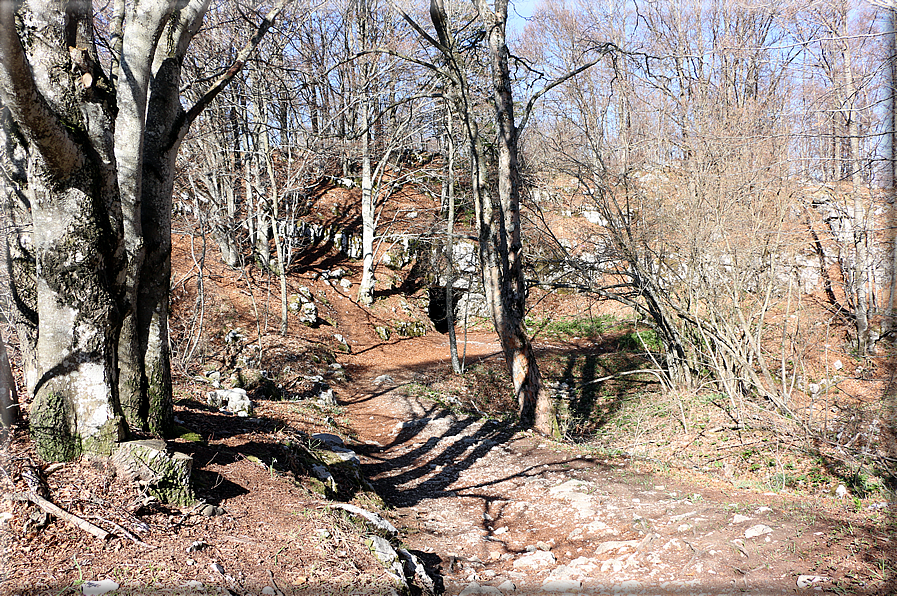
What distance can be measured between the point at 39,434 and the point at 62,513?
570 mm

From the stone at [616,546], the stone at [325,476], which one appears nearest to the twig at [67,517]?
the stone at [325,476]

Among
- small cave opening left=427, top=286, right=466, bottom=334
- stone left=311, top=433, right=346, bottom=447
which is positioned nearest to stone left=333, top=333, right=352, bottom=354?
small cave opening left=427, top=286, right=466, bottom=334

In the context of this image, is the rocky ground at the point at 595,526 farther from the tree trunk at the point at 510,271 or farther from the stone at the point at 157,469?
the stone at the point at 157,469

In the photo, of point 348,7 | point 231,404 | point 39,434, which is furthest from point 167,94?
point 348,7

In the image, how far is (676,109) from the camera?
10133 mm

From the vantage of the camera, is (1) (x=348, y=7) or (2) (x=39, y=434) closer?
(2) (x=39, y=434)

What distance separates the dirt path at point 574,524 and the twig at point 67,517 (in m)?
2.14

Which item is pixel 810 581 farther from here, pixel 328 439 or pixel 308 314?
pixel 308 314

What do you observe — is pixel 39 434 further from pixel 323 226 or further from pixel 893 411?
pixel 323 226

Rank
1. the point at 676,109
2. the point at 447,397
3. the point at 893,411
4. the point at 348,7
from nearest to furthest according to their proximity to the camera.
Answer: the point at 893,411, the point at 676,109, the point at 447,397, the point at 348,7

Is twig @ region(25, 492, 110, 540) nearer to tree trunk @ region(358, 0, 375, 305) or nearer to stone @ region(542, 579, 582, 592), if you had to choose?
stone @ region(542, 579, 582, 592)

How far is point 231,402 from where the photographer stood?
693cm

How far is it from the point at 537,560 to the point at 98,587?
2800 mm

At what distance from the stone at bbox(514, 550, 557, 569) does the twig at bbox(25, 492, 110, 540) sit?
8.86ft
